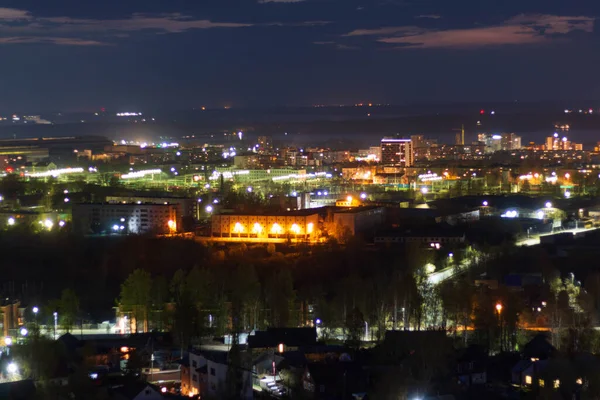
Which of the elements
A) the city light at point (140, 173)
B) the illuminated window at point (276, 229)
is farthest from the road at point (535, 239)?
the city light at point (140, 173)

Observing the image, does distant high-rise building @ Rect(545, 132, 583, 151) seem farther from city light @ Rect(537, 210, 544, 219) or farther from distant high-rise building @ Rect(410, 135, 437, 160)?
city light @ Rect(537, 210, 544, 219)

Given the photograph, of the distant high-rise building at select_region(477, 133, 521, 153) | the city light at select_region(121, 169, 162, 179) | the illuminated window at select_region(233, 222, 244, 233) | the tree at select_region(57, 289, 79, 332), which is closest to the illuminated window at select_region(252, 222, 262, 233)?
the illuminated window at select_region(233, 222, 244, 233)

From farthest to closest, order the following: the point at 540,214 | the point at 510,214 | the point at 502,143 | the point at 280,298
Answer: the point at 502,143 < the point at 510,214 < the point at 540,214 < the point at 280,298

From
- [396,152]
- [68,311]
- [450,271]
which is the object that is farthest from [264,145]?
[68,311]

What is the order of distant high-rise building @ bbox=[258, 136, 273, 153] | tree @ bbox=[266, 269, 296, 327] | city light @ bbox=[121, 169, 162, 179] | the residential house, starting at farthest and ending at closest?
distant high-rise building @ bbox=[258, 136, 273, 153] → city light @ bbox=[121, 169, 162, 179] → tree @ bbox=[266, 269, 296, 327] → the residential house

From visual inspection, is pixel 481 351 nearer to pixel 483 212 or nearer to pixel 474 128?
pixel 483 212

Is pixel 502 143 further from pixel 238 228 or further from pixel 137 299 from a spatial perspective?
pixel 137 299

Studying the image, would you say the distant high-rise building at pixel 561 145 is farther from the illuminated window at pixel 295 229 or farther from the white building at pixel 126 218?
the illuminated window at pixel 295 229
